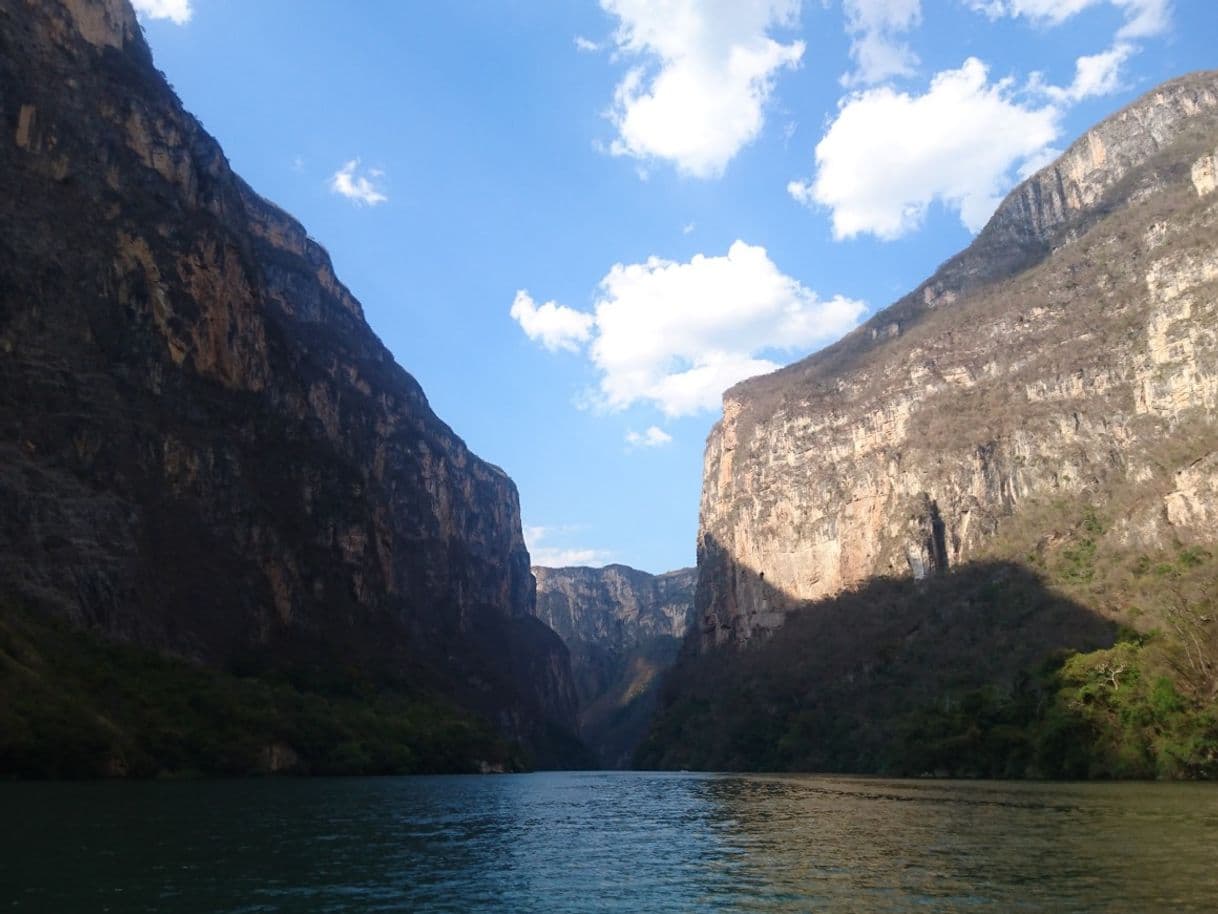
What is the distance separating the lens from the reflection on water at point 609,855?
22.7 meters

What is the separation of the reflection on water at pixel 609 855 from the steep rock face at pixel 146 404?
4787 cm

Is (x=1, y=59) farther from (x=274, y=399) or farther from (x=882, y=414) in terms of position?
(x=882, y=414)

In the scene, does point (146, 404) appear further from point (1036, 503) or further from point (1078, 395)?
point (1078, 395)

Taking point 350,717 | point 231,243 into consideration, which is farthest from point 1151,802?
point 231,243

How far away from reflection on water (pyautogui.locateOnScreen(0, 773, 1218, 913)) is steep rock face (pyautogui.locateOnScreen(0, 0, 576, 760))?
47.9m

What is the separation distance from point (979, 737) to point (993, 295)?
441 ft

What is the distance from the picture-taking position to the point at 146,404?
4537 inches

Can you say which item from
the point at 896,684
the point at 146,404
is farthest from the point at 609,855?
the point at 896,684

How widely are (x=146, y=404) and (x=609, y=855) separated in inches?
3965

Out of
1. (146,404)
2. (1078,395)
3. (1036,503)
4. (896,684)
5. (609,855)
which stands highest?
(1078,395)

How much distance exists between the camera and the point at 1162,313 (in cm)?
13825

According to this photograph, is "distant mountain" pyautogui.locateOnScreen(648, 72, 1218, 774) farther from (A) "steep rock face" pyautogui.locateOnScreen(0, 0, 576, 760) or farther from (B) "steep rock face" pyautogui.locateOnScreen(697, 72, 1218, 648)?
(A) "steep rock face" pyautogui.locateOnScreen(0, 0, 576, 760)

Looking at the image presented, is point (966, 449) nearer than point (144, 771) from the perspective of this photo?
No

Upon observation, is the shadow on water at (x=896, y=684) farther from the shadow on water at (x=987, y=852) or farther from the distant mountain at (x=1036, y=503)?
the shadow on water at (x=987, y=852)
